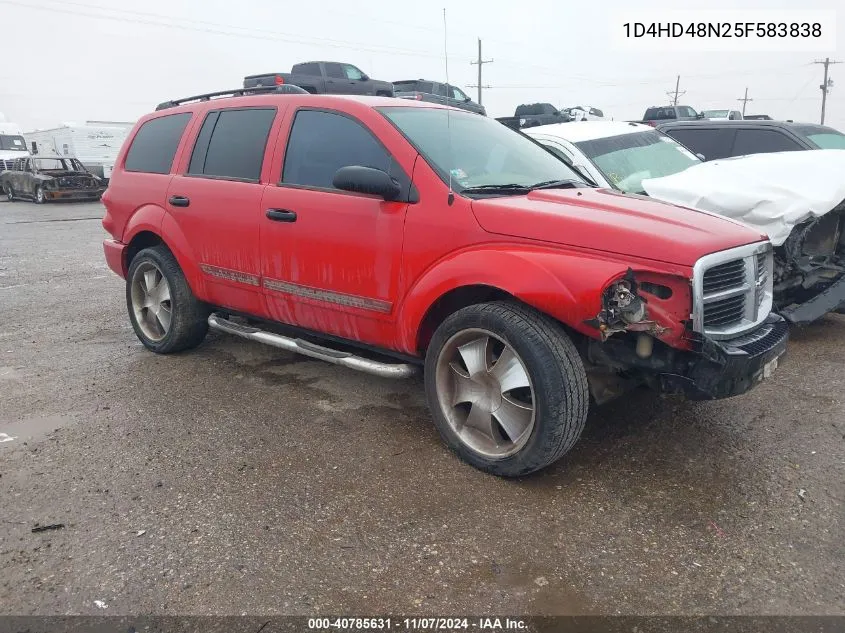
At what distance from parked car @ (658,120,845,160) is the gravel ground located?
3.30 m

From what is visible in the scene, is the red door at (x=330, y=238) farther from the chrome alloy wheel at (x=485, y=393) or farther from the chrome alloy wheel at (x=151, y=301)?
the chrome alloy wheel at (x=151, y=301)

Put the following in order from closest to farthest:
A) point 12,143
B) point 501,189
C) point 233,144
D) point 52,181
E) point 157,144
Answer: point 501,189 → point 233,144 → point 157,144 → point 52,181 → point 12,143

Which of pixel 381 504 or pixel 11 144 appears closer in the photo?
pixel 381 504

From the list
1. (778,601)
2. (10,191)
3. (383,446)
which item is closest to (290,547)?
(383,446)

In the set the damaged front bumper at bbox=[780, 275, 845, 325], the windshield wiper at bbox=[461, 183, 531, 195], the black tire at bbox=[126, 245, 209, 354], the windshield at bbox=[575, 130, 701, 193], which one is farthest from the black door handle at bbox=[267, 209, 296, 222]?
the damaged front bumper at bbox=[780, 275, 845, 325]

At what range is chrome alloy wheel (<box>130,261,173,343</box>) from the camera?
201 inches

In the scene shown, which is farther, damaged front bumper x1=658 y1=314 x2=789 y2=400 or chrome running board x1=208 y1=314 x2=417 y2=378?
chrome running board x1=208 y1=314 x2=417 y2=378

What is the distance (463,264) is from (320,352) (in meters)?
1.21

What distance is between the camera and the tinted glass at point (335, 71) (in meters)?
17.7

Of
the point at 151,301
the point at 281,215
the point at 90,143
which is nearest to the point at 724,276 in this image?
the point at 281,215

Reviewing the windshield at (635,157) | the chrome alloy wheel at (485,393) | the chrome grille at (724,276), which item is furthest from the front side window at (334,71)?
the chrome grille at (724,276)

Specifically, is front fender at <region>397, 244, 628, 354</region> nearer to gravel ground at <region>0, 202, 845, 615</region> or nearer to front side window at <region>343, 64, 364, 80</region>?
gravel ground at <region>0, 202, 845, 615</region>

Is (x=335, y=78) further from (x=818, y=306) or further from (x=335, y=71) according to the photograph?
(x=818, y=306)

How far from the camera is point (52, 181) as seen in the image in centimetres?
2014
